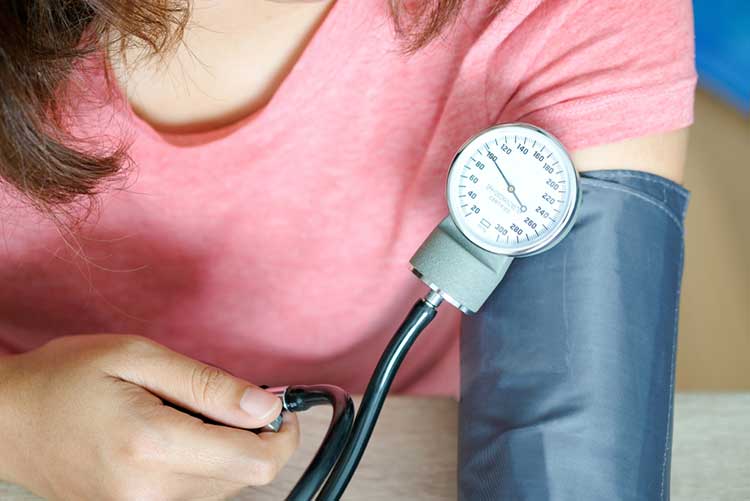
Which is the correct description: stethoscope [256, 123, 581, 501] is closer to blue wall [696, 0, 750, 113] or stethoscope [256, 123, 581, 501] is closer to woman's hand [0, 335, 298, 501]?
woman's hand [0, 335, 298, 501]

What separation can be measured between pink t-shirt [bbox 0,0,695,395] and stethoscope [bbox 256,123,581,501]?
0.05 metres

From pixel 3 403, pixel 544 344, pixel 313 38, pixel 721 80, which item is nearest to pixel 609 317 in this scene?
pixel 544 344

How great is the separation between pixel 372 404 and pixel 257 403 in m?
0.09

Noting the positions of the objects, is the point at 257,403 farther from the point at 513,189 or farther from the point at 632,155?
the point at 632,155

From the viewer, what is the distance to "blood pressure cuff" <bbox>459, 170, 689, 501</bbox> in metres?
0.63

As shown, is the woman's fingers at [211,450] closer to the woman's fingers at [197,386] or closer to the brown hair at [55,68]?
the woman's fingers at [197,386]

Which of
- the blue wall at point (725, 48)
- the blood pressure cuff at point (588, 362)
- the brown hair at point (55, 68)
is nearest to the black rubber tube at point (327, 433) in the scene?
the blood pressure cuff at point (588, 362)

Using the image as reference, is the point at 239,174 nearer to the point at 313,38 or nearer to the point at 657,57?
the point at 313,38

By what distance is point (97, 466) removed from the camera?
0.64 meters

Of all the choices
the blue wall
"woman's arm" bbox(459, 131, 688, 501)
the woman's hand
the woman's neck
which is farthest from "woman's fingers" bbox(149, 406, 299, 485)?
the blue wall

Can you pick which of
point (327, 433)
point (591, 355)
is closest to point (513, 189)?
point (591, 355)

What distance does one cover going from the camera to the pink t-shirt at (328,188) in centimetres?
68

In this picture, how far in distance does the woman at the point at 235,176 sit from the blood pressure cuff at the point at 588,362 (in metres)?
0.07

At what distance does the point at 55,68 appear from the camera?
587mm
